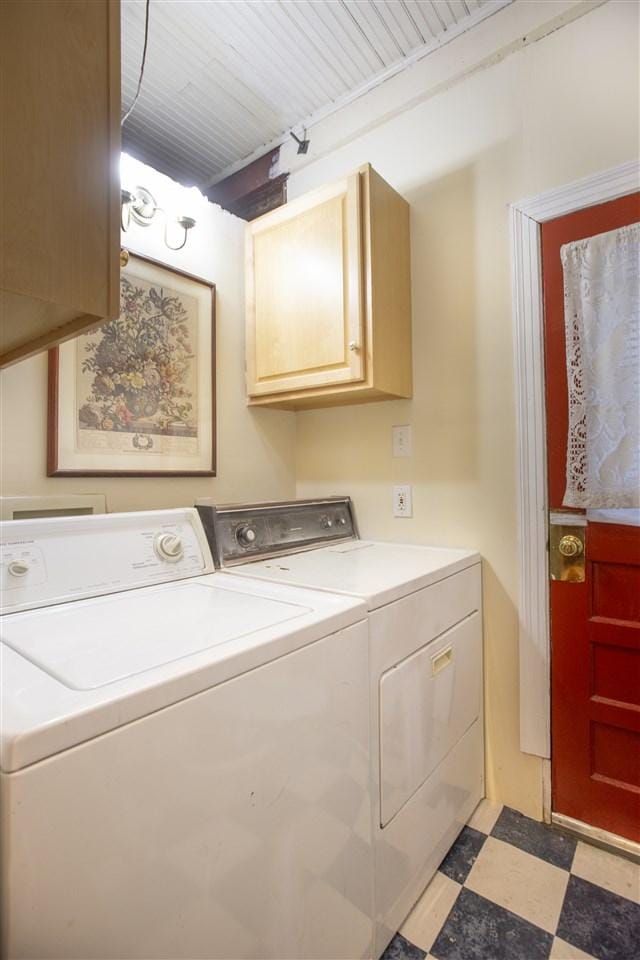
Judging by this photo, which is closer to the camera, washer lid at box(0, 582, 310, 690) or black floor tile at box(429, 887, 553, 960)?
washer lid at box(0, 582, 310, 690)

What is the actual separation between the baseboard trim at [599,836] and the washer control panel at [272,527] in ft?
3.88

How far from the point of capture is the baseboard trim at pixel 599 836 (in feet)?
4.49

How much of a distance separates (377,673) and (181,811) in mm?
524

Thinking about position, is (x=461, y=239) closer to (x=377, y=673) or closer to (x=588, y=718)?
(x=377, y=673)

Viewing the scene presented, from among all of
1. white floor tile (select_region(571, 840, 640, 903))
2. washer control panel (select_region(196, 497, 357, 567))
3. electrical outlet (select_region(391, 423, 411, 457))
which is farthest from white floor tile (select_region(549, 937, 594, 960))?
electrical outlet (select_region(391, 423, 411, 457))

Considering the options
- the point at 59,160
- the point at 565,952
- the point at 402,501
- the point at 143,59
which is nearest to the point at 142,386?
the point at 59,160

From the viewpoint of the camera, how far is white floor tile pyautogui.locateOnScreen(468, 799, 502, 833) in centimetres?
152

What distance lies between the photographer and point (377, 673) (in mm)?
1055

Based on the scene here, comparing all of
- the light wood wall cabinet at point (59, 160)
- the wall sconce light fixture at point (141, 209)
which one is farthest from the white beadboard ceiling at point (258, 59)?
the light wood wall cabinet at point (59, 160)

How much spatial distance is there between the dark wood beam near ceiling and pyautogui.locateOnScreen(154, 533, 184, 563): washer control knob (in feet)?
5.76

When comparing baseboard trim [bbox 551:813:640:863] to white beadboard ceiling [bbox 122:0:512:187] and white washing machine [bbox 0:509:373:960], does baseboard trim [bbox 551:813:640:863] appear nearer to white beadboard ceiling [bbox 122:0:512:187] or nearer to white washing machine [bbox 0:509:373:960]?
white washing machine [bbox 0:509:373:960]

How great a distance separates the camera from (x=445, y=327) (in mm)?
1770

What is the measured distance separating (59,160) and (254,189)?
1842 mm

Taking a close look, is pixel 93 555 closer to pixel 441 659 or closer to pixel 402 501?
pixel 441 659
